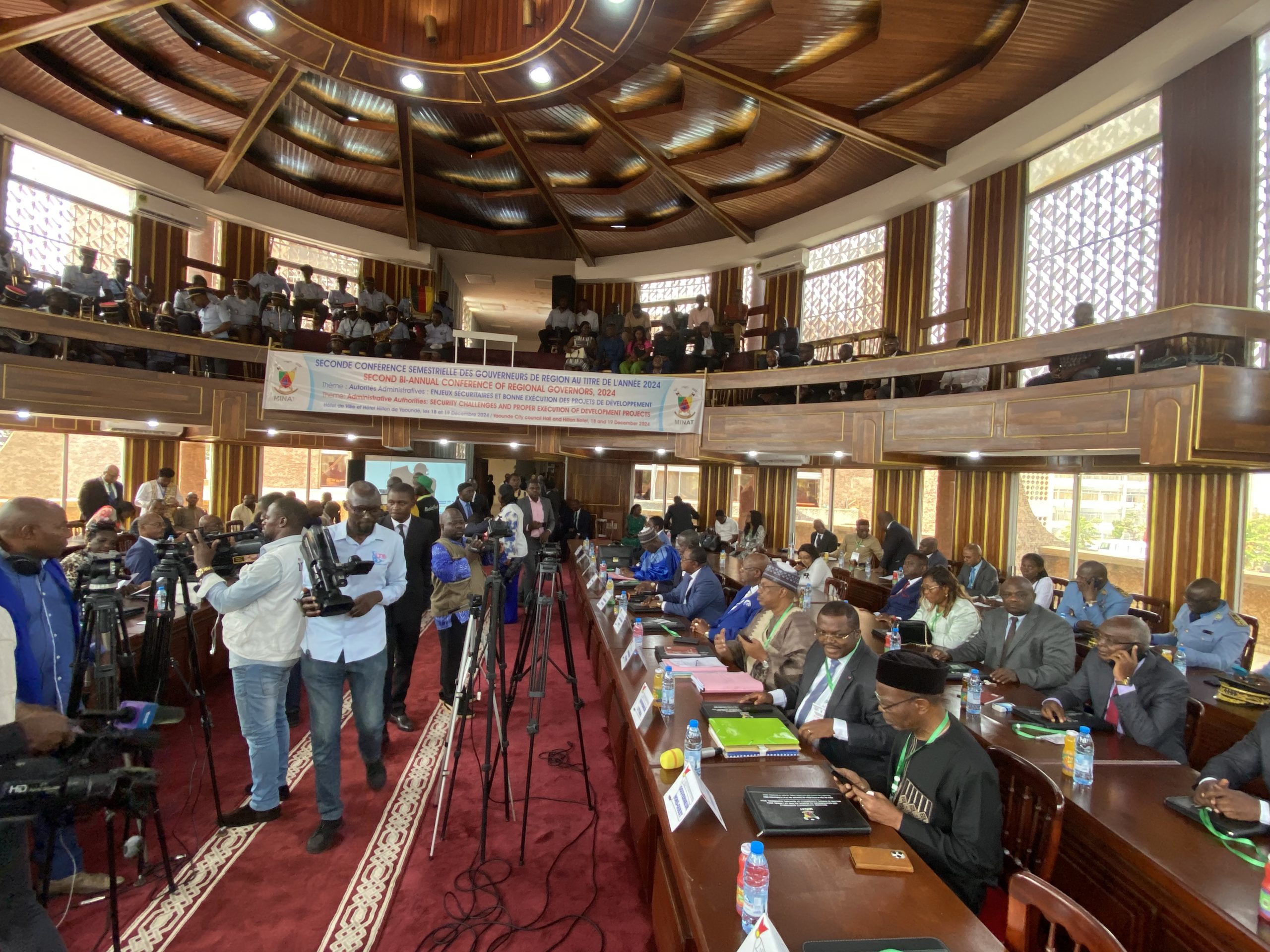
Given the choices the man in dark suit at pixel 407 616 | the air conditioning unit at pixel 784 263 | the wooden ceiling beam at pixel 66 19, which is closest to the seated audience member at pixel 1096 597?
the man in dark suit at pixel 407 616

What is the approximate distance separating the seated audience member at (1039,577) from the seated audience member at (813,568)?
1999mm

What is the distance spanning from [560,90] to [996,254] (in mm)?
6548

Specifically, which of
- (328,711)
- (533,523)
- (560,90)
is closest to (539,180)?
(560,90)

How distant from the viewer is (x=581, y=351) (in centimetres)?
1031

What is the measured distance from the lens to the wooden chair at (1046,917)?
52.2 inches

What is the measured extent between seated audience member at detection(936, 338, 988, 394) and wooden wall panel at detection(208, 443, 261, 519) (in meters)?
11.6

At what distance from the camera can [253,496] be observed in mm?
9984

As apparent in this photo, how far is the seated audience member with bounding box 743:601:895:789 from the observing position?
8.75ft

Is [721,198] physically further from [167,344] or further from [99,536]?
[99,536]

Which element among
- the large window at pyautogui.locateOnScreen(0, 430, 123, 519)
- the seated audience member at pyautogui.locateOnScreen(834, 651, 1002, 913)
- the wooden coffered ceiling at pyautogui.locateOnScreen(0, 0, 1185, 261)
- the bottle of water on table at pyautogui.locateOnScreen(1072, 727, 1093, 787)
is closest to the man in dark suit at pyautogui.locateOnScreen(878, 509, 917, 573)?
the wooden coffered ceiling at pyautogui.locateOnScreen(0, 0, 1185, 261)

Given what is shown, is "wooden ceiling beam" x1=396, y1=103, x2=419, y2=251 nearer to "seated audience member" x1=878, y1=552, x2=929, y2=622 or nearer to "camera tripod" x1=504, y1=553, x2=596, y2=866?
"camera tripod" x1=504, y1=553, x2=596, y2=866

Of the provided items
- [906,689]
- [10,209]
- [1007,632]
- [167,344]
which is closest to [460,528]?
[906,689]

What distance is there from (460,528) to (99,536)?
232 cm

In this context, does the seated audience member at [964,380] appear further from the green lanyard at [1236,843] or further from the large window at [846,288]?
the green lanyard at [1236,843]
